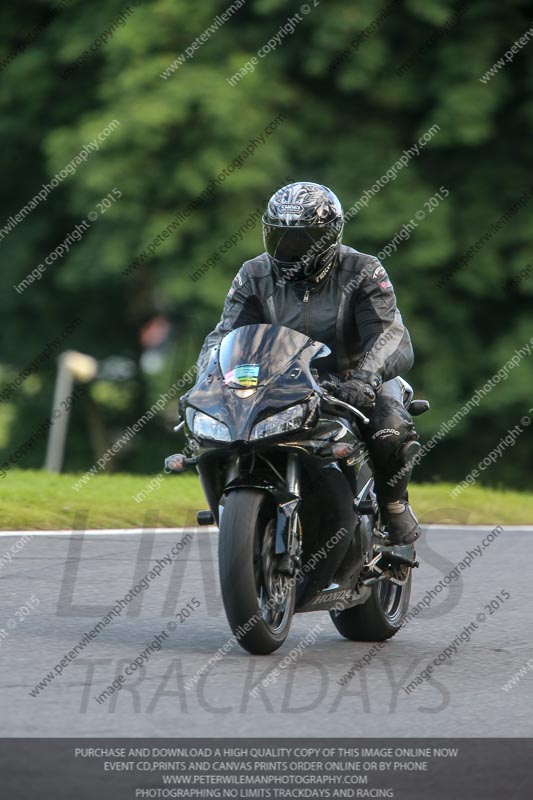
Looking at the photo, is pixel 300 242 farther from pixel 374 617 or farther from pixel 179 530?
pixel 179 530

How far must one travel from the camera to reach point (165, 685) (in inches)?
233

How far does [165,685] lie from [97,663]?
483 mm

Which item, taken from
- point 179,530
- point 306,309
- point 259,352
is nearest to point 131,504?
point 179,530

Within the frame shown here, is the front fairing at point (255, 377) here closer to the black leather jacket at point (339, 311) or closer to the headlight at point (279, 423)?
the headlight at point (279, 423)

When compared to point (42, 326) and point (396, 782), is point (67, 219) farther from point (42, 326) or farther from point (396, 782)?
point (396, 782)

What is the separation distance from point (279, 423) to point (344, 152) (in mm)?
11682

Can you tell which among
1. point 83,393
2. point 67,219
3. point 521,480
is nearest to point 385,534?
point 521,480

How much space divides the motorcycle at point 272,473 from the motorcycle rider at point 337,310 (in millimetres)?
146

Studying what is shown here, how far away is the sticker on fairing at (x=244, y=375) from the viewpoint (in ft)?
21.4

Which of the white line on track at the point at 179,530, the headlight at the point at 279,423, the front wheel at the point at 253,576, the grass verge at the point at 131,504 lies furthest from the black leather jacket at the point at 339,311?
the grass verge at the point at 131,504

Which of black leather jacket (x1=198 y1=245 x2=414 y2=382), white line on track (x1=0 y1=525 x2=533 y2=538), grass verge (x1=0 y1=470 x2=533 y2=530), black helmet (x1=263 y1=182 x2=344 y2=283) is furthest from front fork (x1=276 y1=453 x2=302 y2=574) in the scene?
grass verge (x1=0 y1=470 x2=533 y2=530)

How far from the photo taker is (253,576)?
620 cm

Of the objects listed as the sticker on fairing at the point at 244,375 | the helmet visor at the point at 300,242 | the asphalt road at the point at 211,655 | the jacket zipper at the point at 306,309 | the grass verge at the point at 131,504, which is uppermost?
the helmet visor at the point at 300,242

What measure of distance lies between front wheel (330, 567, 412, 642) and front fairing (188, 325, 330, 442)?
1.17 m
